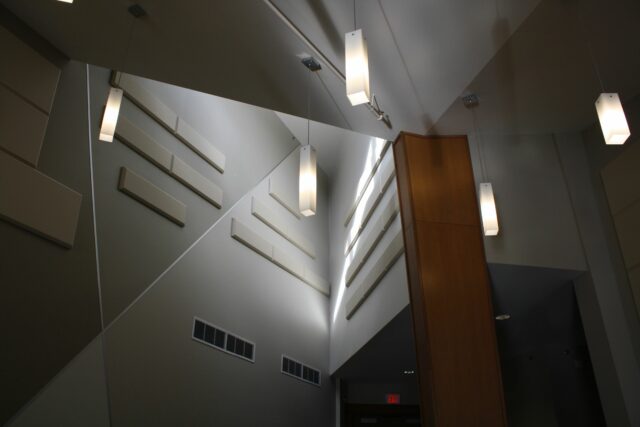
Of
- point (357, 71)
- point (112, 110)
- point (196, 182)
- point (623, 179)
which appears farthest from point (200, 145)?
point (623, 179)

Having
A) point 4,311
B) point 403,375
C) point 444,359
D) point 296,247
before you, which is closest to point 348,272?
point 296,247

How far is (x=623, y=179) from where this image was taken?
495 centimetres

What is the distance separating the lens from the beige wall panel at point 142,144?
5832mm

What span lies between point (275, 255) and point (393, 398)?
3.12 m

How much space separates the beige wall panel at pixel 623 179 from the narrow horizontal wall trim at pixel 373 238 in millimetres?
2149

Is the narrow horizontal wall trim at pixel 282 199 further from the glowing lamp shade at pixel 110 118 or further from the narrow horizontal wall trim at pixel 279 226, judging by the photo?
the glowing lamp shade at pixel 110 118

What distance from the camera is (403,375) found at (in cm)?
830

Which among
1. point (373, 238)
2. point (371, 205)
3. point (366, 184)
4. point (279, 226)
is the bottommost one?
point (373, 238)

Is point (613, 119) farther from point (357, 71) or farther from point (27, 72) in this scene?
point (27, 72)

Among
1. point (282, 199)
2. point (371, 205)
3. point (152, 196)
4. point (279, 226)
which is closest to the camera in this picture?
point (152, 196)

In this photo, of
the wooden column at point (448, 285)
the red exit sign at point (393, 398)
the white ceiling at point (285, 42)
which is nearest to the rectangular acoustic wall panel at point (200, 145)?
the white ceiling at point (285, 42)

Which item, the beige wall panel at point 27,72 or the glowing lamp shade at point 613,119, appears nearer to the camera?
the glowing lamp shade at point 613,119

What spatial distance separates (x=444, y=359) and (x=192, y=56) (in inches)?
141

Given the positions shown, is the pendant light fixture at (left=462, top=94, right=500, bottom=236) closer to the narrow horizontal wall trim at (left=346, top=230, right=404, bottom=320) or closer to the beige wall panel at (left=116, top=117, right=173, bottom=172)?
the narrow horizontal wall trim at (left=346, top=230, right=404, bottom=320)
